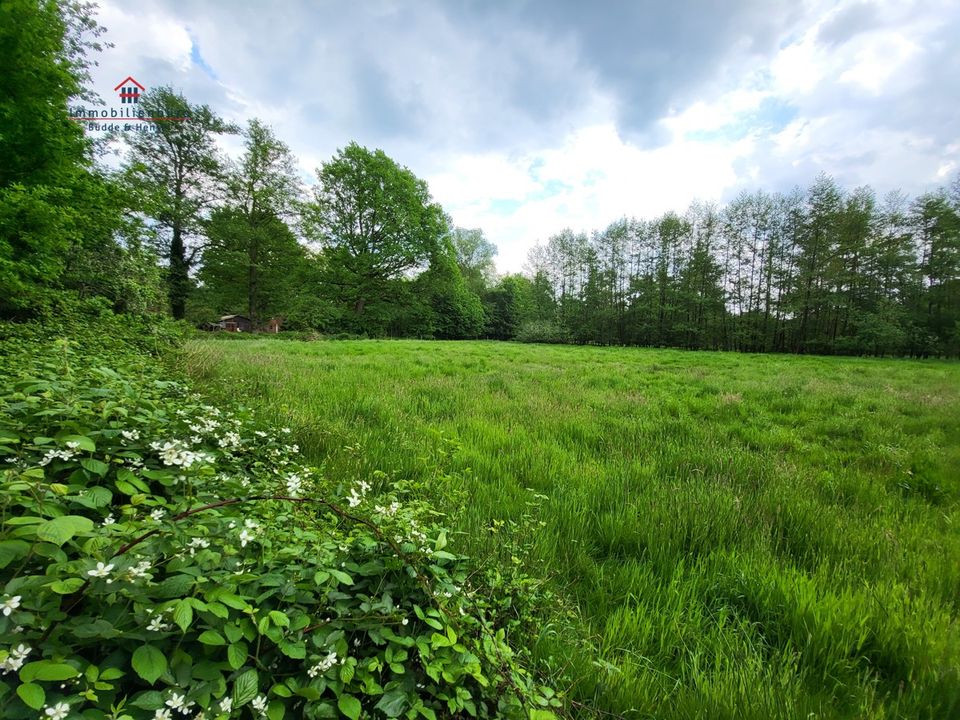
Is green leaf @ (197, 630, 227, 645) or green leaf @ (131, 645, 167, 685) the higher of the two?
green leaf @ (197, 630, 227, 645)

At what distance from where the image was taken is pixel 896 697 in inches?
61.6

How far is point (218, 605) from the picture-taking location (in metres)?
1.01

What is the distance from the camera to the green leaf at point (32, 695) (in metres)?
0.74

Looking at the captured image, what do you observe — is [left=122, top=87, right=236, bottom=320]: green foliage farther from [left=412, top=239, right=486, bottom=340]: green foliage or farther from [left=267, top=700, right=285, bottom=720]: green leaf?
[left=267, top=700, right=285, bottom=720]: green leaf

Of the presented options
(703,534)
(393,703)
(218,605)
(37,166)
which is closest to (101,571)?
(218,605)

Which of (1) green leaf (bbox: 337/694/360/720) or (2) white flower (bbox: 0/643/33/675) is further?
(1) green leaf (bbox: 337/694/360/720)

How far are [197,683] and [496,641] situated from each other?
952 mm

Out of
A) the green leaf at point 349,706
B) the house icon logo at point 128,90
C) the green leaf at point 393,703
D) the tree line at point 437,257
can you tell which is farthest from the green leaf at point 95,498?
the tree line at point 437,257

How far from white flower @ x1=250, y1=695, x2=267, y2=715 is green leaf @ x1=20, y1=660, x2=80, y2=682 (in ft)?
1.30

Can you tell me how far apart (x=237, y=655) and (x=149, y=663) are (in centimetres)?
19

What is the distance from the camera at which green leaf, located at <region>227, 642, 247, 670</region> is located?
974mm

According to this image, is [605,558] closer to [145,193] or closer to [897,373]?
[145,193]

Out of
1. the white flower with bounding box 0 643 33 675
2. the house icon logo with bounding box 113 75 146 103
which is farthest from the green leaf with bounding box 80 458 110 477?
the house icon logo with bounding box 113 75 146 103

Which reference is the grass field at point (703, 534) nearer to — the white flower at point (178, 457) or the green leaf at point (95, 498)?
the white flower at point (178, 457)
